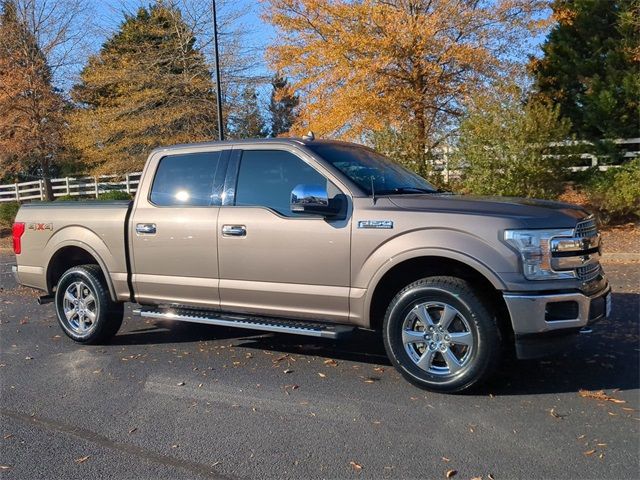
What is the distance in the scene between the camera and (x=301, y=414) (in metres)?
4.23

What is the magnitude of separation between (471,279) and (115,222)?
3.36 m

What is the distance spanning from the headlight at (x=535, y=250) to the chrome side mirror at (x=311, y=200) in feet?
4.41

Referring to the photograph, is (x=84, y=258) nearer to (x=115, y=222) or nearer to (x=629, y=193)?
(x=115, y=222)

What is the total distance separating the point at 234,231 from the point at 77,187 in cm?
2875

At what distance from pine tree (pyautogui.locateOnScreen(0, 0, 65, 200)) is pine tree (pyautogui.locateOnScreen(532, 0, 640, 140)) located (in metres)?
17.1

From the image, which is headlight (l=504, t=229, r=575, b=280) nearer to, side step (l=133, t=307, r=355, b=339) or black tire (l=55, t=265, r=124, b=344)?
side step (l=133, t=307, r=355, b=339)

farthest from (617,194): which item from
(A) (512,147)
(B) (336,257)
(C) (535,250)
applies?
(B) (336,257)

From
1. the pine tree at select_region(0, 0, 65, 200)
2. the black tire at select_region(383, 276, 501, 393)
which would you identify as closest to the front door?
the black tire at select_region(383, 276, 501, 393)

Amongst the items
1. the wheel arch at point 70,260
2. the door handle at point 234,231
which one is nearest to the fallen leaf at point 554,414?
the door handle at point 234,231

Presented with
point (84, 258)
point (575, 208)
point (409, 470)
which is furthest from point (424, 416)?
point (84, 258)

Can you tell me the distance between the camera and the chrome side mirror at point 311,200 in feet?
15.2

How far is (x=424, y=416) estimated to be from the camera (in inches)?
162

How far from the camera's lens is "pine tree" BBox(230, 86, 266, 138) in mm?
23203

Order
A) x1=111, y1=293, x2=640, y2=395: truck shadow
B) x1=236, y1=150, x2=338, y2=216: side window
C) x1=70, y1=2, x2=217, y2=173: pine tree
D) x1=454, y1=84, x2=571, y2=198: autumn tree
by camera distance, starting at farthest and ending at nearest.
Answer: x1=70, y1=2, x2=217, y2=173: pine tree
x1=454, y1=84, x2=571, y2=198: autumn tree
x1=236, y1=150, x2=338, y2=216: side window
x1=111, y1=293, x2=640, y2=395: truck shadow
